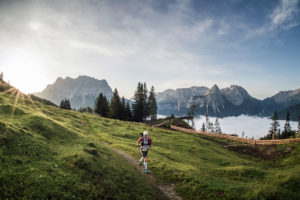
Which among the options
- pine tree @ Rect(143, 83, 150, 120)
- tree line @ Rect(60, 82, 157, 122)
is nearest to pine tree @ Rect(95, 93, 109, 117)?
tree line @ Rect(60, 82, 157, 122)

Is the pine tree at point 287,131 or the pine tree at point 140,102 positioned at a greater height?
the pine tree at point 140,102

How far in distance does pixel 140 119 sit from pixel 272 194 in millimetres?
69810

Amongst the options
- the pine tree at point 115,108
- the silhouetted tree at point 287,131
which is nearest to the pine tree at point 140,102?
the pine tree at point 115,108

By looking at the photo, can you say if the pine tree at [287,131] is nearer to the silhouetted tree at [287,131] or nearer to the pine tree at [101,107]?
the silhouetted tree at [287,131]

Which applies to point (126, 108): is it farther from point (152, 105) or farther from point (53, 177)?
point (53, 177)

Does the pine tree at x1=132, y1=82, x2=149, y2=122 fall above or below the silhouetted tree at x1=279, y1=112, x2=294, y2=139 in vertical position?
above

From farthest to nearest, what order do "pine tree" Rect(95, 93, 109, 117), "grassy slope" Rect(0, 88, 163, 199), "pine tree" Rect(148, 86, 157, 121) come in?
"pine tree" Rect(148, 86, 157, 121) < "pine tree" Rect(95, 93, 109, 117) < "grassy slope" Rect(0, 88, 163, 199)

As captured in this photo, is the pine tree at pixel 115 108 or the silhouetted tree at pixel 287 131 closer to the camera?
the pine tree at pixel 115 108

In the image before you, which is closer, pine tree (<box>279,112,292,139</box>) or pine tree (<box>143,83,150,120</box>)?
pine tree (<box>143,83,150,120</box>)

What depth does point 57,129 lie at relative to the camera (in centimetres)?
1675

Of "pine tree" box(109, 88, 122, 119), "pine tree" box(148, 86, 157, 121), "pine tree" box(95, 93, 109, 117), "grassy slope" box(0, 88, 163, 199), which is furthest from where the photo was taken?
"pine tree" box(148, 86, 157, 121)

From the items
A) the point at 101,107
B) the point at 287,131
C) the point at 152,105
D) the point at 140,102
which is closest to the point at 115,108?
the point at 101,107

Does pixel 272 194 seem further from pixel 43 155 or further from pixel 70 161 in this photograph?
pixel 43 155

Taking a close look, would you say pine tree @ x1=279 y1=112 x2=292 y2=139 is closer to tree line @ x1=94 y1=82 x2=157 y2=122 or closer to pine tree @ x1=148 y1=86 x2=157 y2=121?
pine tree @ x1=148 y1=86 x2=157 y2=121
